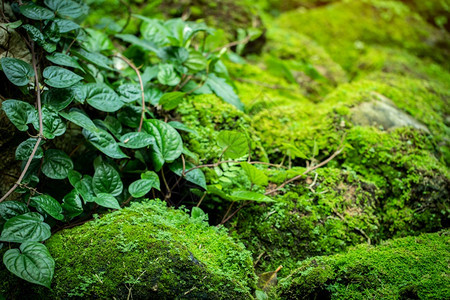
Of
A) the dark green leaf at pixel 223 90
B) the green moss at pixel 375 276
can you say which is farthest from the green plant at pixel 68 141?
the green moss at pixel 375 276

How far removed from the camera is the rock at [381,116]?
2.91 metres

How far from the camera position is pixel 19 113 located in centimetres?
166

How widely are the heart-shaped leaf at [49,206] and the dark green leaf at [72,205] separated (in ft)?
0.17

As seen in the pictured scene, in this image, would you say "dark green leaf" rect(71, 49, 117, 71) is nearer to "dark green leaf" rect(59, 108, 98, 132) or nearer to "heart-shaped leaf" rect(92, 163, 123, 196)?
"dark green leaf" rect(59, 108, 98, 132)

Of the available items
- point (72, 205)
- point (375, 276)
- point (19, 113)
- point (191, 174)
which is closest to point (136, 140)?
point (191, 174)

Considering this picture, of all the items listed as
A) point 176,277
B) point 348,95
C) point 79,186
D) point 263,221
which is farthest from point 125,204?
point 348,95

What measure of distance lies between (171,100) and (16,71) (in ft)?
3.34

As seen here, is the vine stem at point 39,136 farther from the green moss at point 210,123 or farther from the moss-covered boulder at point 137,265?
the green moss at point 210,123

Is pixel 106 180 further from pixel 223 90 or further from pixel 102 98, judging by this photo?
pixel 223 90

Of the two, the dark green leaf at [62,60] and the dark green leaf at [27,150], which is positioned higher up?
the dark green leaf at [62,60]

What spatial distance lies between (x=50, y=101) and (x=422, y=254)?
2306mm

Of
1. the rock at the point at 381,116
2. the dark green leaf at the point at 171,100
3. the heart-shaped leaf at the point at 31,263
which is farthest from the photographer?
the rock at the point at 381,116

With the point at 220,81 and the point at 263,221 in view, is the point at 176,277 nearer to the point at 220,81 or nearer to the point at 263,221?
the point at 263,221

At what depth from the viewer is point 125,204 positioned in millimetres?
1994
